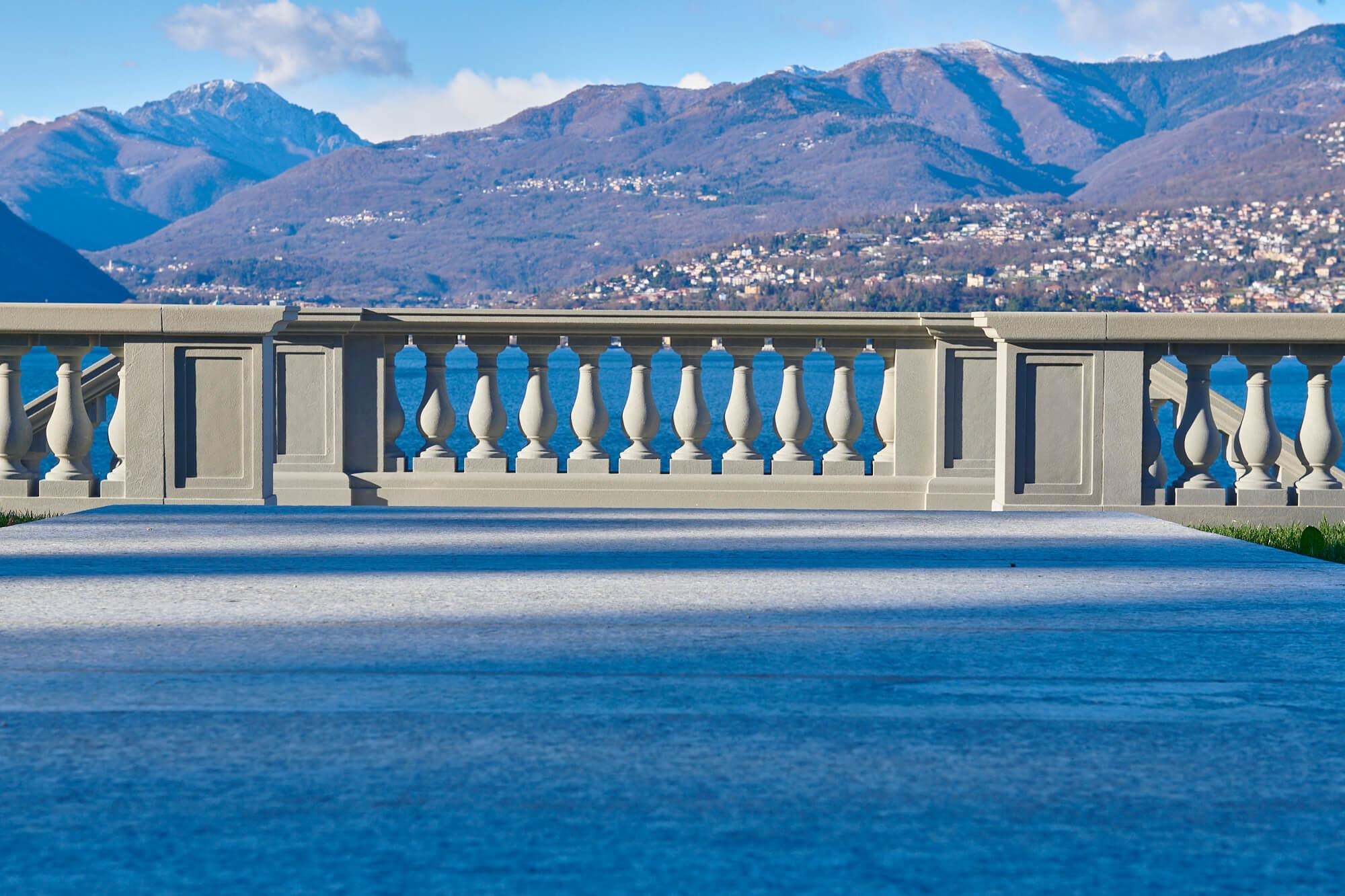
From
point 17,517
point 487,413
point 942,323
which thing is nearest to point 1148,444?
point 942,323

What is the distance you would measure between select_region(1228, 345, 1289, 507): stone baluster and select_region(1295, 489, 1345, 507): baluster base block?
119mm

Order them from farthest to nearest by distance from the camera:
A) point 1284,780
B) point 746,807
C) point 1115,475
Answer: point 1115,475, point 1284,780, point 746,807

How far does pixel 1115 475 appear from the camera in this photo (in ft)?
25.7

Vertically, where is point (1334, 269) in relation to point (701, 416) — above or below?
above

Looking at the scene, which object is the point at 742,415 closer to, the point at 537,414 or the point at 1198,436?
the point at 537,414

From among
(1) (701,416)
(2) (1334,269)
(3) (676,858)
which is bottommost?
(3) (676,858)

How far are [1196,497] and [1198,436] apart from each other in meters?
0.38

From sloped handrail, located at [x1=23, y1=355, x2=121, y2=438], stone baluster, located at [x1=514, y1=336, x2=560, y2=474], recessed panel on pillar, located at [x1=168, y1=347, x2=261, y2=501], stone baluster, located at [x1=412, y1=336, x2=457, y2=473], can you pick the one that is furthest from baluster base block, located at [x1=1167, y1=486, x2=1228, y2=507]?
sloped handrail, located at [x1=23, y1=355, x2=121, y2=438]

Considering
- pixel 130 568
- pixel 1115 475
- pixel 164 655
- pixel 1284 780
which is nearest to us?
pixel 1284 780

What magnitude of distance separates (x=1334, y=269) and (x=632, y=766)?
206207 millimetres

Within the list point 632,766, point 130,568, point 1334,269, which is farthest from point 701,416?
point 1334,269

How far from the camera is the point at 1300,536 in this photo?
7.27 meters

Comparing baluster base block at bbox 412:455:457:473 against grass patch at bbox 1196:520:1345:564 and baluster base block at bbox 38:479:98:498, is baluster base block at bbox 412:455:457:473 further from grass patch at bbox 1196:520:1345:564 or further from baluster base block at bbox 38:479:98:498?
grass patch at bbox 1196:520:1345:564

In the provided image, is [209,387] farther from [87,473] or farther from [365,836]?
[365,836]
